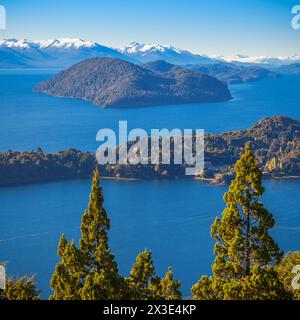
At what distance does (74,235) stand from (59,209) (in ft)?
12.4

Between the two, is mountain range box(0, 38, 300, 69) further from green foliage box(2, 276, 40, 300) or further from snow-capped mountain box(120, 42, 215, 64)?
green foliage box(2, 276, 40, 300)

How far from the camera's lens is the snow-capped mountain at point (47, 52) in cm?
9955

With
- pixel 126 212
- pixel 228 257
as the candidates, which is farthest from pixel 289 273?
pixel 126 212

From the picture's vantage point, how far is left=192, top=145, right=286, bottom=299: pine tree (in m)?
4.62

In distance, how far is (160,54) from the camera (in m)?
147

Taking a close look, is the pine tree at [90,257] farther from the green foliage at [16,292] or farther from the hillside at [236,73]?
the hillside at [236,73]

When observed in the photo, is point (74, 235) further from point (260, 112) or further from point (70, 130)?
point (260, 112)

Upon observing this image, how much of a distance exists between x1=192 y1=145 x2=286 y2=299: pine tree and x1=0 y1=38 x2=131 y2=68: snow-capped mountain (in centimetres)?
9282

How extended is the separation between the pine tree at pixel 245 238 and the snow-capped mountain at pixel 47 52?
92.8 m

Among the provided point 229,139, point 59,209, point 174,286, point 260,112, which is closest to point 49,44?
point 260,112

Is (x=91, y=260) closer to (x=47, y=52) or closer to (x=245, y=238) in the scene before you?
(x=245, y=238)

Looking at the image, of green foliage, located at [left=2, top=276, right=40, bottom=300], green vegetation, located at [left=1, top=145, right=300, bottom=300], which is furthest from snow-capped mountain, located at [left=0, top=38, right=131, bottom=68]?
green vegetation, located at [left=1, top=145, right=300, bottom=300]

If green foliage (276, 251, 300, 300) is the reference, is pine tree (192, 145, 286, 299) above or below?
above

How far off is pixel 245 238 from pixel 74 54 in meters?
124
